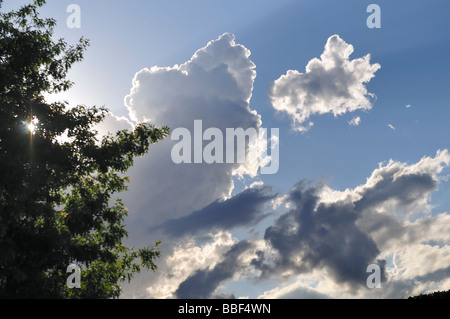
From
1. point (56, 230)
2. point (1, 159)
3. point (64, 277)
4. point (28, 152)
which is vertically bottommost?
point (64, 277)

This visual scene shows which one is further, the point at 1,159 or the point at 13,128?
the point at 13,128

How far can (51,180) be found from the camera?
14109mm

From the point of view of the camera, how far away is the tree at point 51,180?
12617 mm

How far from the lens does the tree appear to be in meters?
12.6
